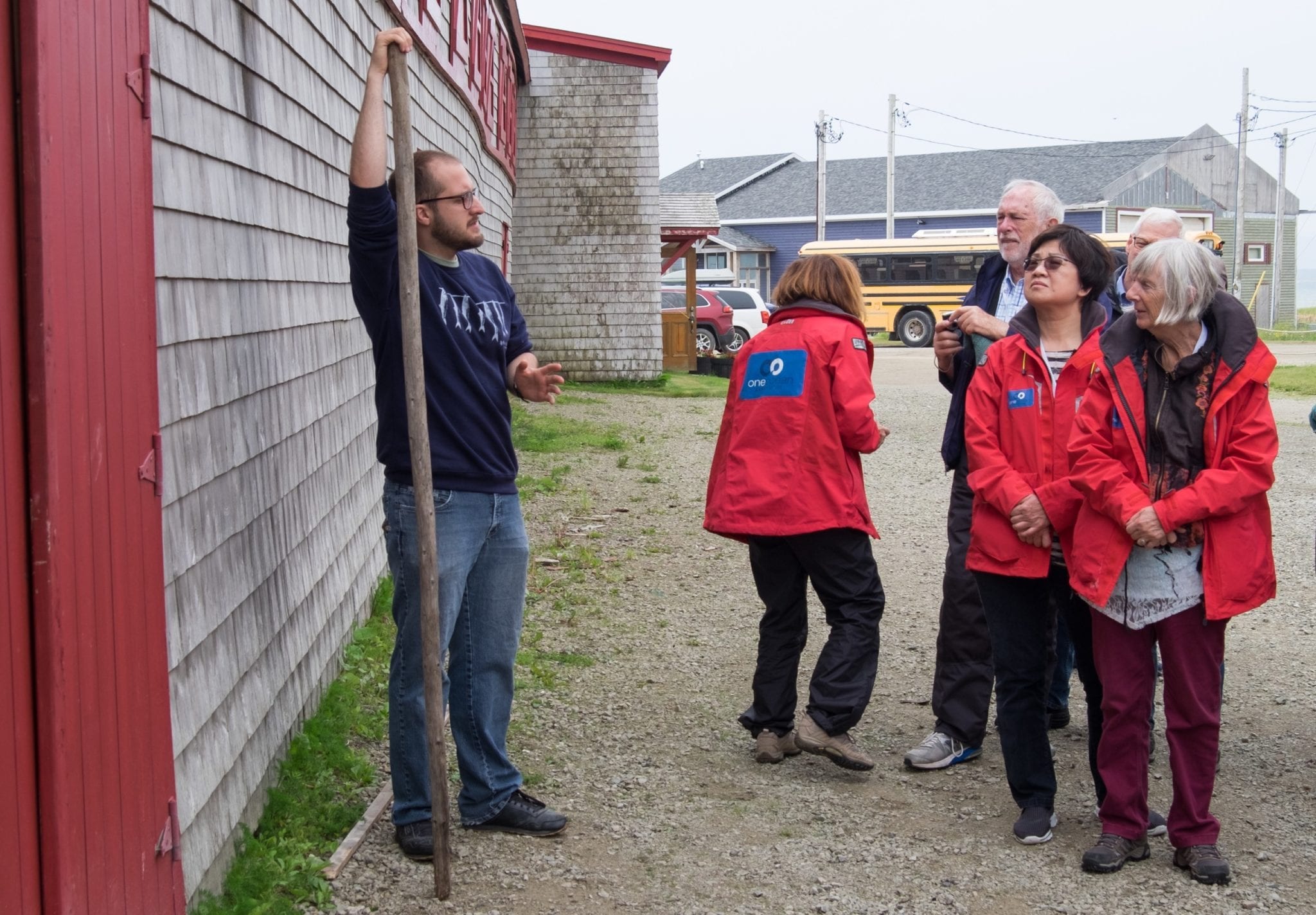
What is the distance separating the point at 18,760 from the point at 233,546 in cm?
155

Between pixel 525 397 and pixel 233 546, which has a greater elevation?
pixel 525 397

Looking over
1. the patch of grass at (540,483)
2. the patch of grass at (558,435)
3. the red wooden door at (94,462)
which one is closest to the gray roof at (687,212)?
the patch of grass at (558,435)

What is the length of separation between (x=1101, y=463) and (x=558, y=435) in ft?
34.9

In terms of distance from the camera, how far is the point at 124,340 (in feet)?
8.89

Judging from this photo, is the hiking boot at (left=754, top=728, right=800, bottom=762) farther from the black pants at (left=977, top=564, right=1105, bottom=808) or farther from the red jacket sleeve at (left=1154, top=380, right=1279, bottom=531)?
the red jacket sleeve at (left=1154, top=380, right=1279, bottom=531)

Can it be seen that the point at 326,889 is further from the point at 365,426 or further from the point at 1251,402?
the point at 365,426

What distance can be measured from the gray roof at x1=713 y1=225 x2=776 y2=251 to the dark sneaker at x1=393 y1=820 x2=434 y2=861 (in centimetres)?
5163

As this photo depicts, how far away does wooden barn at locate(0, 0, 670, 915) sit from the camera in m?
2.26

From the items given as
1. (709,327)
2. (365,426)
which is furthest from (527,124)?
(365,426)

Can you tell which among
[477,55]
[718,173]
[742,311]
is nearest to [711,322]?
[742,311]

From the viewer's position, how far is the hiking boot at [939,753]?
479 centimetres

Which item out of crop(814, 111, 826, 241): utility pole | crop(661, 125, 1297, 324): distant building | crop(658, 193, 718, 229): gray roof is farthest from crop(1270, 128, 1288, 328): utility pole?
crop(658, 193, 718, 229): gray roof

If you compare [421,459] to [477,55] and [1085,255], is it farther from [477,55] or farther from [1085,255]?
[477,55]

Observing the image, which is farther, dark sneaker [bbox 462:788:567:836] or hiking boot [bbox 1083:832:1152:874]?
dark sneaker [bbox 462:788:567:836]
